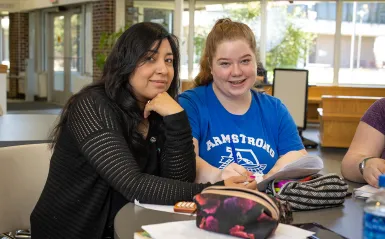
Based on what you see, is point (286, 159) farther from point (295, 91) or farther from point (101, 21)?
point (101, 21)

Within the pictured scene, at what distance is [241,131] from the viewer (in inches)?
82.7

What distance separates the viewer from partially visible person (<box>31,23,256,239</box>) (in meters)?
1.65

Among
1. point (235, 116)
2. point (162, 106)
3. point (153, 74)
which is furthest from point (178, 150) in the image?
point (235, 116)

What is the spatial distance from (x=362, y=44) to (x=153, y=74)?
36.2 ft

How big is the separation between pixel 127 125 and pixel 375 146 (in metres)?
1.06

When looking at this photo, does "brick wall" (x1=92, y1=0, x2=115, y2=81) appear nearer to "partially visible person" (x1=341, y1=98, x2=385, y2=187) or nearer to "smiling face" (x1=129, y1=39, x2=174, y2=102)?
"partially visible person" (x1=341, y1=98, x2=385, y2=187)

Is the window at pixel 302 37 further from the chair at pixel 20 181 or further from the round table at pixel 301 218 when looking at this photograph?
the round table at pixel 301 218

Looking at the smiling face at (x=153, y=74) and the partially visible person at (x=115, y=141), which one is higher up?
the smiling face at (x=153, y=74)

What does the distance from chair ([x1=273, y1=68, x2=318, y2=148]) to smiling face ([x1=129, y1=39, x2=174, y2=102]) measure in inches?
245

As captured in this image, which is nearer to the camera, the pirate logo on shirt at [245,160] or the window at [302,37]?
the pirate logo on shirt at [245,160]

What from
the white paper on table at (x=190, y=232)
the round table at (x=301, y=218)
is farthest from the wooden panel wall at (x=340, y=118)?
the white paper on table at (x=190, y=232)

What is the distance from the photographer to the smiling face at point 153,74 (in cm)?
180

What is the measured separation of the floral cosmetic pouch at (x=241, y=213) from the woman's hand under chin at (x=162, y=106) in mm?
563

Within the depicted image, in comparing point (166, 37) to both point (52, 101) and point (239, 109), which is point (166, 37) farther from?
point (52, 101)
